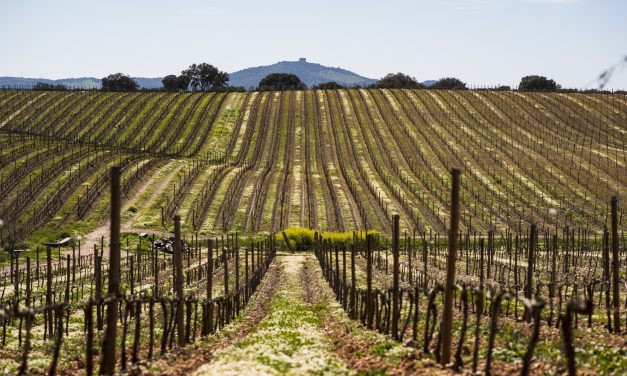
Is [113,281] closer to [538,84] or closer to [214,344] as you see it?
[214,344]

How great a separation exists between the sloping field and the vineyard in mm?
495

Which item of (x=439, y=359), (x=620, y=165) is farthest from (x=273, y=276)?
(x=620, y=165)

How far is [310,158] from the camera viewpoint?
109 metres

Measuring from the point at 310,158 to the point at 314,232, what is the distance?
4031 cm

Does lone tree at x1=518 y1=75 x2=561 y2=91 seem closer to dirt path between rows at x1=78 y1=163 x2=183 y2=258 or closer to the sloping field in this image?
the sloping field

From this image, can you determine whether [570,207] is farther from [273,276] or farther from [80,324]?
[80,324]

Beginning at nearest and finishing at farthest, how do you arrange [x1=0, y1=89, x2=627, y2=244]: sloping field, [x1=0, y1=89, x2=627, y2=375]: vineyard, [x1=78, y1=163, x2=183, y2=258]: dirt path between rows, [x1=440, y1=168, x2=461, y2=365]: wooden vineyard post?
[x1=440, y1=168, x2=461, y2=365]: wooden vineyard post → [x1=0, y1=89, x2=627, y2=375]: vineyard → [x1=78, y1=163, x2=183, y2=258]: dirt path between rows → [x1=0, y1=89, x2=627, y2=244]: sloping field

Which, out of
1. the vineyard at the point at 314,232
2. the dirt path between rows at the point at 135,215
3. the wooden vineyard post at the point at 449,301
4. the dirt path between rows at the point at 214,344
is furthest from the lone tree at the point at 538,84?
the wooden vineyard post at the point at 449,301

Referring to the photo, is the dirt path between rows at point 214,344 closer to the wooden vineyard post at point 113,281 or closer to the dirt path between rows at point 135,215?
the wooden vineyard post at point 113,281

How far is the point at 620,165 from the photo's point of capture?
103 meters

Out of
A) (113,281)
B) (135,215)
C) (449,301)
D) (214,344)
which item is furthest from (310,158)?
(449,301)

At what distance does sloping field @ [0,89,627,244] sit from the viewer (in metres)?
79.5

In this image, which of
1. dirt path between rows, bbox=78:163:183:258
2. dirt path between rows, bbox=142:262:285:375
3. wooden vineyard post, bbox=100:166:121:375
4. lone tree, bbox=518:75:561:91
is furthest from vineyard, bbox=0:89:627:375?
lone tree, bbox=518:75:561:91

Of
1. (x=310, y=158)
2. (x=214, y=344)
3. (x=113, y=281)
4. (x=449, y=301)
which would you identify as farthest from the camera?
(x=310, y=158)
